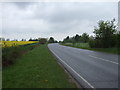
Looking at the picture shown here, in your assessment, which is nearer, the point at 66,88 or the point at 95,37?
the point at 66,88

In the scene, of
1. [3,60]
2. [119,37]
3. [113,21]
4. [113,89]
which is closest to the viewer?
[113,89]

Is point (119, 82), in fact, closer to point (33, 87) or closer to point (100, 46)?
point (33, 87)

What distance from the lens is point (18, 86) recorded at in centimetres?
552

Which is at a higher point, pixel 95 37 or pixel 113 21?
pixel 113 21

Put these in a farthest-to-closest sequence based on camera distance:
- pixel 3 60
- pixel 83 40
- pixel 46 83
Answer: pixel 83 40 → pixel 3 60 → pixel 46 83

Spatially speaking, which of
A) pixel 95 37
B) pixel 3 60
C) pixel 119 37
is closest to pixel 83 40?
pixel 95 37

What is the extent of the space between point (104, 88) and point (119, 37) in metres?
21.2

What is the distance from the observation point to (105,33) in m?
28.9

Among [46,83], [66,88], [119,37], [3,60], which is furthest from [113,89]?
[119,37]

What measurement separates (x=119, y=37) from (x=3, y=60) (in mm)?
20904

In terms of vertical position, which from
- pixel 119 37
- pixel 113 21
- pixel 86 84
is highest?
pixel 113 21

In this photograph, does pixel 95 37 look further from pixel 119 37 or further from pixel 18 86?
pixel 18 86

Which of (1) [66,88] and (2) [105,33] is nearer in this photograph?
(1) [66,88]

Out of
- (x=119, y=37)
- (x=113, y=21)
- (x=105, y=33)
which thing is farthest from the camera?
(x=113, y=21)
